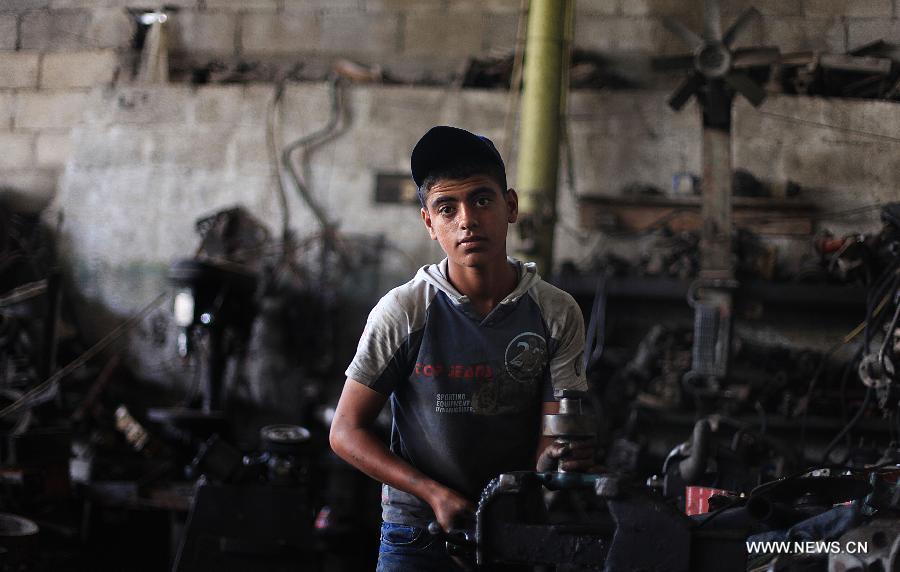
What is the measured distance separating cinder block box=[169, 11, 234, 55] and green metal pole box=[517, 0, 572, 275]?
2232mm

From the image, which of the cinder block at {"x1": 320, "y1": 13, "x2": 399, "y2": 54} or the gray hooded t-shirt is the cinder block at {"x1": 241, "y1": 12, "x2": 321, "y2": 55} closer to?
the cinder block at {"x1": 320, "y1": 13, "x2": 399, "y2": 54}

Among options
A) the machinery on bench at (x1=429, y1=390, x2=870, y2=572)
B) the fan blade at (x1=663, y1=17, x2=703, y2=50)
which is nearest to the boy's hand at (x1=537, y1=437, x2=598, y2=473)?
the machinery on bench at (x1=429, y1=390, x2=870, y2=572)

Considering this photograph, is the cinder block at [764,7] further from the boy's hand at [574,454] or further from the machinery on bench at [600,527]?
the boy's hand at [574,454]

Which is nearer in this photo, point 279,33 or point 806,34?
point 806,34

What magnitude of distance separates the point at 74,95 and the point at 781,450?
5.71m

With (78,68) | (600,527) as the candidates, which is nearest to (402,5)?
(78,68)

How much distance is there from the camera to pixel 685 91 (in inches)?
191

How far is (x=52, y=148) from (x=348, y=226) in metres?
2.49

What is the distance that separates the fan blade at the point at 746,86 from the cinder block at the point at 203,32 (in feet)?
11.5

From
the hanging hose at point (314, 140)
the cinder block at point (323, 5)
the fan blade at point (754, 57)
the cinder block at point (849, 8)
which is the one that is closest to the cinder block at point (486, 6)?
the cinder block at point (323, 5)

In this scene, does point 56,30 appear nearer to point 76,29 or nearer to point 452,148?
point 76,29

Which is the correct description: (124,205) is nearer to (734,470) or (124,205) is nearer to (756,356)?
(756,356)

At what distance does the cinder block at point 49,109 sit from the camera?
20.7ft

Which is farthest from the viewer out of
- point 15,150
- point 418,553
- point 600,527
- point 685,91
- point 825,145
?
point 15,150
